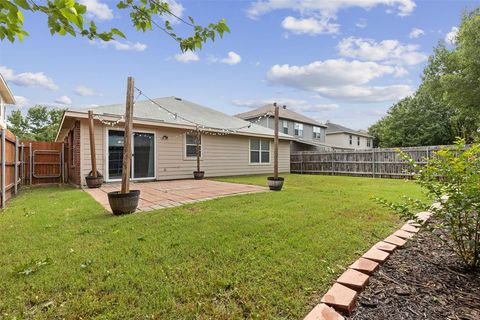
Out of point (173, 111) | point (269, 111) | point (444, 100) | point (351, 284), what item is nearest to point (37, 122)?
point (269, 111)

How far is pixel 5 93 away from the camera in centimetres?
1024

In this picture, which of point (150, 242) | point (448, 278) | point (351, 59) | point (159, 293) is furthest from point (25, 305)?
point (351, 59)

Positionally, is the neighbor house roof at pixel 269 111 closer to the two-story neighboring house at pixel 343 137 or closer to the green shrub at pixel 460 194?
the two-story neighboring house at pixel 343 137

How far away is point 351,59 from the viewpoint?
11891 mm

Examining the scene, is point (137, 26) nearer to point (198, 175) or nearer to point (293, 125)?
point (198, 175)

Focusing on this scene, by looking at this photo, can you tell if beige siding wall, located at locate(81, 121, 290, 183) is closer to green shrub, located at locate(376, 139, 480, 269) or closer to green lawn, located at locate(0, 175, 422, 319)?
green lawn, located at locate(0, 175, 422, 319)

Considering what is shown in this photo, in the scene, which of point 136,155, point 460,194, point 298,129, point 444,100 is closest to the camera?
point 460,194

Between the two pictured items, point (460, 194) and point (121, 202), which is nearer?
point (460, 194)

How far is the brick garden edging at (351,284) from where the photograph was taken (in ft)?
5.56

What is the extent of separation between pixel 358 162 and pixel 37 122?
35078 mm

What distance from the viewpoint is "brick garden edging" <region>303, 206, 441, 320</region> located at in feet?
5.56

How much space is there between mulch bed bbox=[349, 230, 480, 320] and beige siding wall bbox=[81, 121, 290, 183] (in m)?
8.38

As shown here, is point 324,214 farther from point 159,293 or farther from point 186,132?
point 186,132

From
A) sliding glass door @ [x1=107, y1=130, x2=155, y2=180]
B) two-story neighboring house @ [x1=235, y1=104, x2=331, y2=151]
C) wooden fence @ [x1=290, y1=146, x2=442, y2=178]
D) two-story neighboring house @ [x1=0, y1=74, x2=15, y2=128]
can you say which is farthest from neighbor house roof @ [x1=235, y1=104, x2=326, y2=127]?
two-story neighboring house @ [x1=0, y1=74, x2=15, y2=128]
